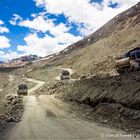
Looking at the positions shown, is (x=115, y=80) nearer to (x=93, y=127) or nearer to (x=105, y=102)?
(x=105, y=102)

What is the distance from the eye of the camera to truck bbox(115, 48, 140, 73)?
37.0 metres

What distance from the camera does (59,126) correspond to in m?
21.6

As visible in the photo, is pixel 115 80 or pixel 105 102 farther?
pixel 115 80

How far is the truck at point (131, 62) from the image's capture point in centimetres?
3704

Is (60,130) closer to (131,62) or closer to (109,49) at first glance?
(131,62)

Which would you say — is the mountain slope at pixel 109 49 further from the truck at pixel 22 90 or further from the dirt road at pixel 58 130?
the dirt road at pixel 58 130

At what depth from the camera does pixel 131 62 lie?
3853 centimetres

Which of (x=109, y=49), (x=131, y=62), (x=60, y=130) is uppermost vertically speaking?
(x=109, y=49)

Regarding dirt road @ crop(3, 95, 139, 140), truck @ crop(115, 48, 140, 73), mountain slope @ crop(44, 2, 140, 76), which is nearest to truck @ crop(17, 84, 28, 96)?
mountain slope @ crop(44, 2, 140, 76)

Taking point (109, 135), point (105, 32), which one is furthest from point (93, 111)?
point (105, 32)

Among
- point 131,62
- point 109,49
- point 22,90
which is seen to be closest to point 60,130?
point 131,62

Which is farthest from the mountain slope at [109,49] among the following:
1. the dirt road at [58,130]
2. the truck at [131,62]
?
the dirt road at [58,130]

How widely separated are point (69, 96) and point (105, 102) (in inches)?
457

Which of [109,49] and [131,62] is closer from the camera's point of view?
[131,62]
